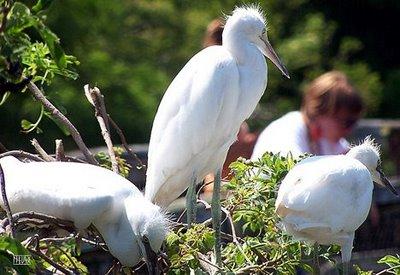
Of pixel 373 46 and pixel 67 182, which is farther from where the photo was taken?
pixel 373 46

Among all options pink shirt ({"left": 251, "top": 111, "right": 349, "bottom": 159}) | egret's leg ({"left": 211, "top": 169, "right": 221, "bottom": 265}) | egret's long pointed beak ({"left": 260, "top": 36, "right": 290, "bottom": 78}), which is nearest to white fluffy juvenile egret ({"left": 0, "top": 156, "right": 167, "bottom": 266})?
egret's leg ({"left": 211, "top": 169, "right": 221, "bottom": 265})

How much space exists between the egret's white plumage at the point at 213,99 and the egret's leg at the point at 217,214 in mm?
160

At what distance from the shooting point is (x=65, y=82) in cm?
1085

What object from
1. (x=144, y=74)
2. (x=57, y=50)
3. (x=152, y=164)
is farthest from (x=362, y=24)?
(x=57, y=50)

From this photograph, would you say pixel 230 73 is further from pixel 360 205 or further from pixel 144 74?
pixel 144 74

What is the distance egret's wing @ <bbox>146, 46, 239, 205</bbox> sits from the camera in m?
5.23

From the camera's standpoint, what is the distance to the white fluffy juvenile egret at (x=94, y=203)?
4355 mm

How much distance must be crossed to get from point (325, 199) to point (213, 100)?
2.55ft

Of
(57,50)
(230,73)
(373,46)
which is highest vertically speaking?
(57,50)

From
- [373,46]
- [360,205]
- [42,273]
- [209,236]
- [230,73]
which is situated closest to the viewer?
[42,273]

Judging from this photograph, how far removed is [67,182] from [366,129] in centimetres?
600

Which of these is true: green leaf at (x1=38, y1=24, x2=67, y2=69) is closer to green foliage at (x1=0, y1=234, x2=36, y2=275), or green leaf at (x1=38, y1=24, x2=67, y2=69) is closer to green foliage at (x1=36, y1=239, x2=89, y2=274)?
green foliage at (x1=0, y1=234, x2=36, y2=275)

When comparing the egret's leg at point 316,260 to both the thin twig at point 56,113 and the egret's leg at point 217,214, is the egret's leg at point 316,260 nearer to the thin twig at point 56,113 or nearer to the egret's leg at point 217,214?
the egret's leg at point 217,214

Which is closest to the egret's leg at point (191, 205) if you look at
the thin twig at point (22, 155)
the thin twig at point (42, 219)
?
the thin twig at point (22, 155)
